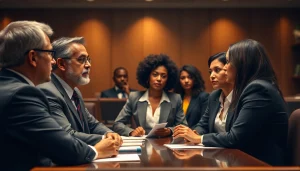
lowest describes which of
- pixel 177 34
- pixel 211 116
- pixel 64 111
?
pixel 211 116

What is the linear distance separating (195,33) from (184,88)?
15.9 feet

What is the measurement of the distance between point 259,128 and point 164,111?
164 centimetres

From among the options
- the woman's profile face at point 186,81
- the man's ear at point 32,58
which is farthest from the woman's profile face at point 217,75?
the man's ear at point 32,58

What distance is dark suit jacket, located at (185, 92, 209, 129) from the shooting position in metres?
4.85

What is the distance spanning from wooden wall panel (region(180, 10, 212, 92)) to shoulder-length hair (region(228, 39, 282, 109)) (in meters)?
7.05

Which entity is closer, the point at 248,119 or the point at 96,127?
the point at 248,119

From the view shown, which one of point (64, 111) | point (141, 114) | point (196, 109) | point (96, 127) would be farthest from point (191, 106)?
point (64, 111)

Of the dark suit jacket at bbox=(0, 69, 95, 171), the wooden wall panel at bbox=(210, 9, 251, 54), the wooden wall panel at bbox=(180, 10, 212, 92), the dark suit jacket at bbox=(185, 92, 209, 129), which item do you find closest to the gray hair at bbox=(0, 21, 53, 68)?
the dark suit jacket at bbox=(0, 69, 95, 171)

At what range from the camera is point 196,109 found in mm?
4891

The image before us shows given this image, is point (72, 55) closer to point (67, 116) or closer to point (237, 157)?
point (67, 116)

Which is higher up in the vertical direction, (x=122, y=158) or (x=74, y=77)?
(x=74, y=77)

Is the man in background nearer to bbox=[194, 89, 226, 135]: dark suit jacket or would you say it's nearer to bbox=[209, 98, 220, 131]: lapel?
bbox=[194, 89, 226, 135]: dark suit jacket

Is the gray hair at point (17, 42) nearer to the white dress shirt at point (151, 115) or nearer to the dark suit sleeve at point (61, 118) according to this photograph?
the dark suit sleeve at point (61, 118)

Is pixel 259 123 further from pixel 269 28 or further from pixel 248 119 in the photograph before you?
pixel 269 28
